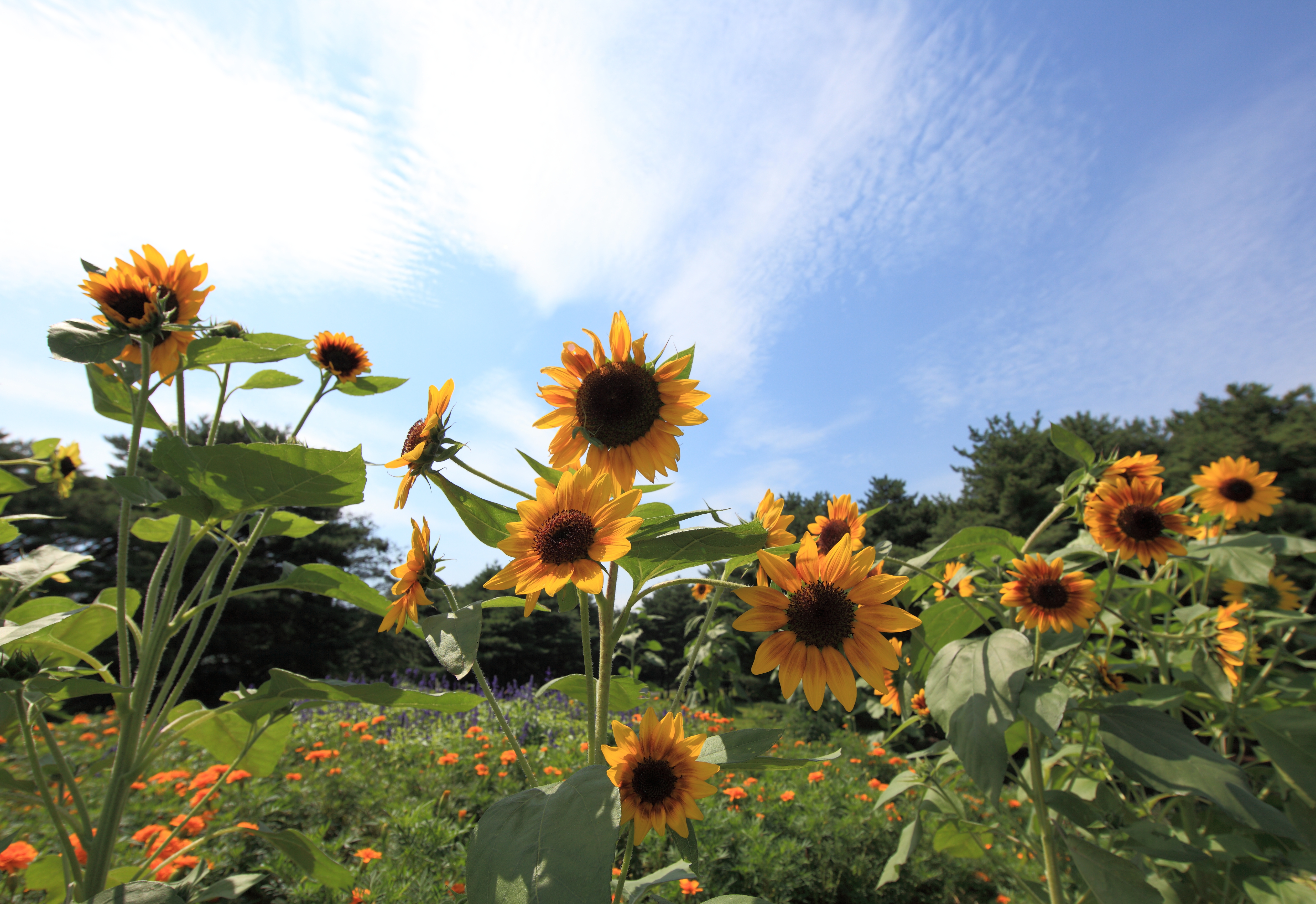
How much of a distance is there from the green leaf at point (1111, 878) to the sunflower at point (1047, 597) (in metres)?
A: 0.65

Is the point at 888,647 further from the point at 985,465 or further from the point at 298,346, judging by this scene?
the point at 985,465

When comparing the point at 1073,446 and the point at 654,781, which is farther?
the point at 1073,446

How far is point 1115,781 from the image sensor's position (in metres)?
2.60

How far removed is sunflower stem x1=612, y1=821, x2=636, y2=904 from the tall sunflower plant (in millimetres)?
359

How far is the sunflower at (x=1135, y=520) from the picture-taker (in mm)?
1912

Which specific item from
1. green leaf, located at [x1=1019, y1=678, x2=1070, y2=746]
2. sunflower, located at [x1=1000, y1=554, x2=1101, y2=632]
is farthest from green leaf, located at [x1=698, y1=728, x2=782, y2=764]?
sunflower, located at [x1=1000, y1=554, x2=1101, y2=632]

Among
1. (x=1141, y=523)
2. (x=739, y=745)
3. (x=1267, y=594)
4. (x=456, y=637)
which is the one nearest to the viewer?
(x=456, y=637)

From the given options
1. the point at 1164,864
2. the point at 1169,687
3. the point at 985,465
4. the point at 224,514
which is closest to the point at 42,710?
the point at 224,514

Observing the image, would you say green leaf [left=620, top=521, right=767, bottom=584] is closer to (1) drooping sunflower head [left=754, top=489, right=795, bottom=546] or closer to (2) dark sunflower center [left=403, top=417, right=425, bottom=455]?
(1) drooping sunflower head [left=754, top=489, right=795, bottom=546]

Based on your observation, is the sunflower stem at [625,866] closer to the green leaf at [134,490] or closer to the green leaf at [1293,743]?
the green leaf at [134,490]

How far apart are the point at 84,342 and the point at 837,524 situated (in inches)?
76.2

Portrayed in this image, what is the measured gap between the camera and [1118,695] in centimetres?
170

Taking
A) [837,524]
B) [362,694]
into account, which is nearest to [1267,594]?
[837,524]

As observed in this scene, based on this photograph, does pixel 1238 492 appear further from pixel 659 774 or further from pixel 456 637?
pixel 456 637
